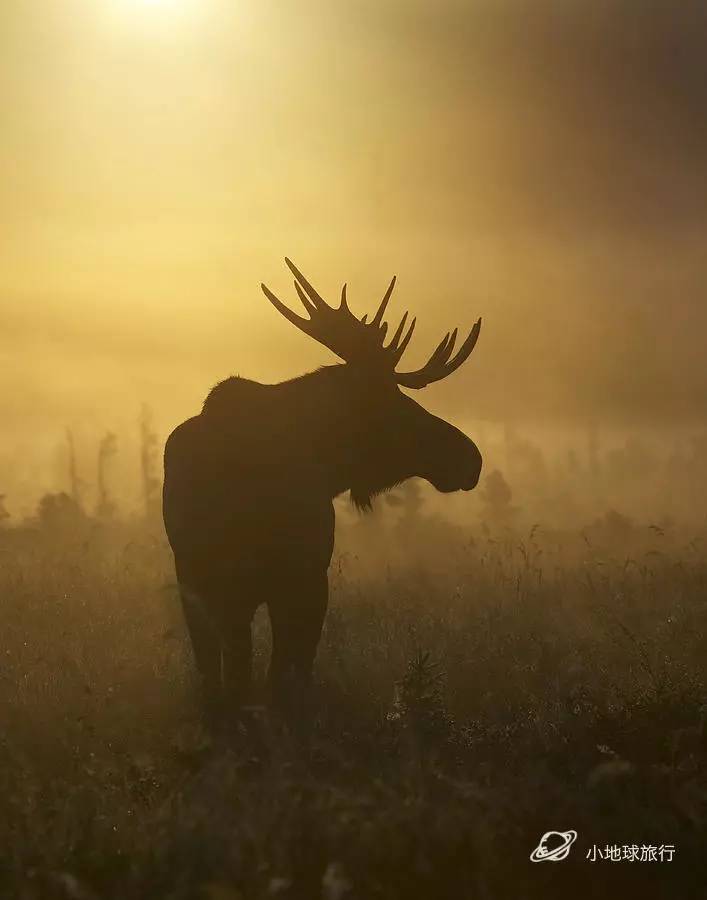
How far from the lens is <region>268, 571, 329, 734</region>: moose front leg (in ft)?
22.7

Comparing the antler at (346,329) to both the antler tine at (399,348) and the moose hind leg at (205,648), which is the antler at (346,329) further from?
the moose hind leg at (205,648)

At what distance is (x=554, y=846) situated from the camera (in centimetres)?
488

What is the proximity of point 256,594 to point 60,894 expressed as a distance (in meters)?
2.79

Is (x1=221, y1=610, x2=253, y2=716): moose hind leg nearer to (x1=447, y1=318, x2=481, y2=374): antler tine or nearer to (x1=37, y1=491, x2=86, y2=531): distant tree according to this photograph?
(x1=447, y1=318, x2=481, y2=374): antler tine

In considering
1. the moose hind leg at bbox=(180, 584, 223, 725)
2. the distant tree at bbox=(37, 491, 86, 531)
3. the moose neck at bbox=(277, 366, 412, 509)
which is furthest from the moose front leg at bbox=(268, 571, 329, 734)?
the distant tree at bbox=(37, 491, 86, 531)

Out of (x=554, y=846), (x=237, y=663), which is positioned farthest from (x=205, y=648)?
(x=554, y=846)

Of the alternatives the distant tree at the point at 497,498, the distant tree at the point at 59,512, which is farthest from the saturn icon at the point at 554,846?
the distant tree at the point at 497,498

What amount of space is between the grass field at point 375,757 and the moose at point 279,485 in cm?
55

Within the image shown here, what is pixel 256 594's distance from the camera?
7020mm

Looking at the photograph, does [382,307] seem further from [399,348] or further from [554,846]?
[554,846]

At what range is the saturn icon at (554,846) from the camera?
4.78 metres

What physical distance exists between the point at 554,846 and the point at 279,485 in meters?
3.06

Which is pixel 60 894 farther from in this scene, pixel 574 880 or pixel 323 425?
pixel 323 425

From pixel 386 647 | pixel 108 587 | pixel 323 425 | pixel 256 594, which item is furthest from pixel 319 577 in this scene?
pixel 108 587
